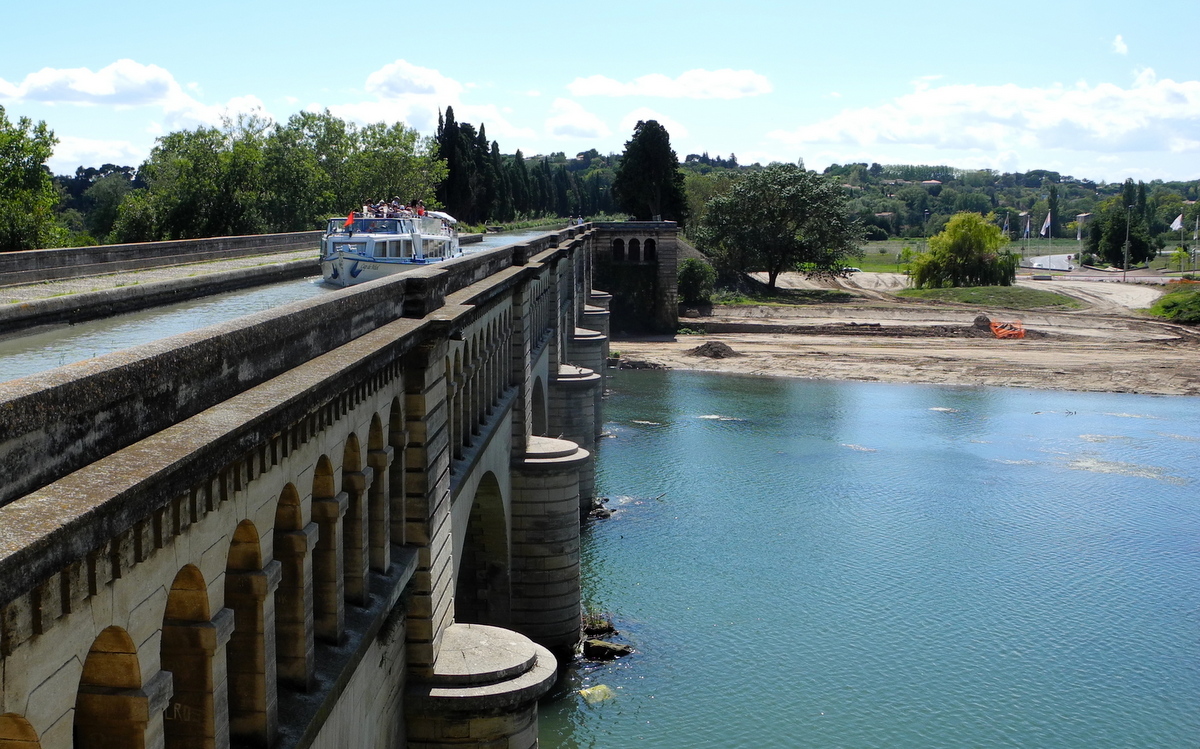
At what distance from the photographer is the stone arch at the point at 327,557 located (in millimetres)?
11219

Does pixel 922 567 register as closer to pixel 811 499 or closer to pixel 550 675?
pixel 811 499

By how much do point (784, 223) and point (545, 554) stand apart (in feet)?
258

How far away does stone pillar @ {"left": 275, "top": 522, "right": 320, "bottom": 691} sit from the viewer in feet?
33.7

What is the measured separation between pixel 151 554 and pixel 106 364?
116 cm

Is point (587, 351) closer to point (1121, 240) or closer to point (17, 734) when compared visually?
point (17, 734)

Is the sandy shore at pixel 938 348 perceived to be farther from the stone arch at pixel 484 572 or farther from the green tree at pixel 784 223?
the stone arch at pixel 484 572

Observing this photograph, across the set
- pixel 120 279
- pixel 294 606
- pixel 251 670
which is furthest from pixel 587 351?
pixel 251 670

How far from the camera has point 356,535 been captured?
1244 centimetres

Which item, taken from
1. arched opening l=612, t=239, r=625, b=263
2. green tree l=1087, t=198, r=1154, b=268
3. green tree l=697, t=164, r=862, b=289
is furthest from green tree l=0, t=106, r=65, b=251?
green tree l=1087, t=198, r=1154, b=268

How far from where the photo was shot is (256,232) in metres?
69.8

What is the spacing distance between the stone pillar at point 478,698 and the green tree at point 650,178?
92063mm

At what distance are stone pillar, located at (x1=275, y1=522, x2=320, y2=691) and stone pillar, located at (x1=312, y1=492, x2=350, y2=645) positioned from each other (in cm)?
73

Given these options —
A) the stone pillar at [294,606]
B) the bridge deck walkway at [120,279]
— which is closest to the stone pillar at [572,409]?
the bridge deck walkway at [120,279]

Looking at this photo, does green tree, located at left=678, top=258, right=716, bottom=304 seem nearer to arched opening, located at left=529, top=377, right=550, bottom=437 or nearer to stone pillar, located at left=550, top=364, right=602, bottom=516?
stone pillar, located at left=550, top=364, right=602, bottom=516
